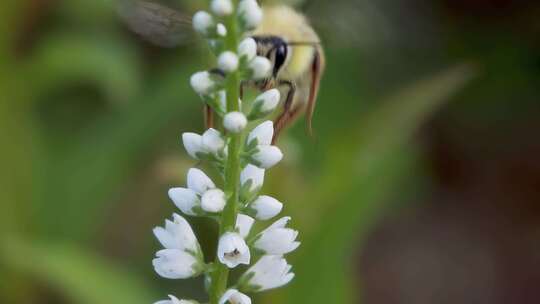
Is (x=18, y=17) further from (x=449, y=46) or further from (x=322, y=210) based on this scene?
(x=449, y=46)

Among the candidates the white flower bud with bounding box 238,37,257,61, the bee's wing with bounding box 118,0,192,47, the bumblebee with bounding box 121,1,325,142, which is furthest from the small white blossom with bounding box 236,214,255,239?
the bee's wing with bounding box 118,0,192,47

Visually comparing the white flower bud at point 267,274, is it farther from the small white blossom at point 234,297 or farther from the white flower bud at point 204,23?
the white flower bud at point 204,23

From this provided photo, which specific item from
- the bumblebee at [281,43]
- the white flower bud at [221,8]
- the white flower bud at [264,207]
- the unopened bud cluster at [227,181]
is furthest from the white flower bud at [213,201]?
the bumblebee at [281,43]

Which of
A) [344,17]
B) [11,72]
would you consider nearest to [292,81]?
[344,17]

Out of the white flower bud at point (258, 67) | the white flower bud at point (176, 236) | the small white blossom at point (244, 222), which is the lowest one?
the white flower bud at point (176, 236)

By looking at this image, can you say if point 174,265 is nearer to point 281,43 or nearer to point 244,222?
point 244,222
